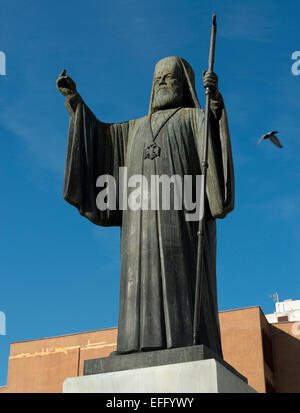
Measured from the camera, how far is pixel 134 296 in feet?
19.9

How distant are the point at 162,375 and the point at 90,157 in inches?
106

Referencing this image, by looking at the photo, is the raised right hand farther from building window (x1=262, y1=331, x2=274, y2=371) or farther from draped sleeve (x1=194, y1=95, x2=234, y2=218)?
building window (x1=262, y1=331, x2=274, y2=371)

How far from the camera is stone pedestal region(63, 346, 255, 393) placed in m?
5.05

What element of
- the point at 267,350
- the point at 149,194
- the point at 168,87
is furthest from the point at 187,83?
the point at 267,350

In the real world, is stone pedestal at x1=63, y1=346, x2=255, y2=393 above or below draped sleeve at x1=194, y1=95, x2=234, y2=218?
below

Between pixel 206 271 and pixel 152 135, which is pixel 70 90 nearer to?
pixel 152 135

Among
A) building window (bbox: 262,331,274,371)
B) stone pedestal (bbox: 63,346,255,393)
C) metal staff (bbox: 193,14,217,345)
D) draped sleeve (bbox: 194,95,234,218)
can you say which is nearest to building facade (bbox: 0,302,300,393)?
building window (bbox: 262,331,274,371)

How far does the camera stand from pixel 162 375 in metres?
5.18

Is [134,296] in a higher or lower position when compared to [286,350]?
lower

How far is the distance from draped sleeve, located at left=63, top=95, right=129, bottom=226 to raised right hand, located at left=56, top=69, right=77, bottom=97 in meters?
0.08

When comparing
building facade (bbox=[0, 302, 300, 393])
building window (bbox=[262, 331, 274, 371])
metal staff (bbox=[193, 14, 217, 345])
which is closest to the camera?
metal staff (bbox=[193, 14, 217, 345])

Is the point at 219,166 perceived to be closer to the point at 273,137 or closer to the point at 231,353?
the point at 273,137

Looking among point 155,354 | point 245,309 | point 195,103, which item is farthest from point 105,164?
point 245,309
